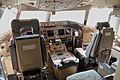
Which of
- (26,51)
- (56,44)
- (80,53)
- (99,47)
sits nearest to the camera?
(26,51)

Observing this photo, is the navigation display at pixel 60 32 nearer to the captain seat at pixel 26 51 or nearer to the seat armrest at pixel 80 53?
the seat armrest at pixel 80 53

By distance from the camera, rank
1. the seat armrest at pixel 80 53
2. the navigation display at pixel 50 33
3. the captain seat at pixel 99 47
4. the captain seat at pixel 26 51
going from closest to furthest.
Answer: the captain seat at pixel 26 51 < the captain seat at pixel 99 47 < the seat armrest at pixel 80 53 < the navigation display at pixel 50 33

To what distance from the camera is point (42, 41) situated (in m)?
2.27

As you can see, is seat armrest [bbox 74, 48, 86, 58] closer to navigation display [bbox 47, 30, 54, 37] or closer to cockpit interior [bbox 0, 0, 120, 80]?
cockpit interior [bbox 0, 0, 120, 80]

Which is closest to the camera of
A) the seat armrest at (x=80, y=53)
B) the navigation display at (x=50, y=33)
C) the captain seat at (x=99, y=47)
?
the captain seat at (x=99, y=47)

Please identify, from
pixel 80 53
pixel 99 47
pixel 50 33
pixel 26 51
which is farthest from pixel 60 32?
pixel 26 51

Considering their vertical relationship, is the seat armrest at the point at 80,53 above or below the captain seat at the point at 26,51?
below

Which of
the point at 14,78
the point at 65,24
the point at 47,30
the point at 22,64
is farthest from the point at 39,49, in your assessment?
the point at 65,24

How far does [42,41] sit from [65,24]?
52.4 inches

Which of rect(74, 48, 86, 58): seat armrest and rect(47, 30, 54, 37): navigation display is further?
rect(47, 30, 54, 37): navigation display

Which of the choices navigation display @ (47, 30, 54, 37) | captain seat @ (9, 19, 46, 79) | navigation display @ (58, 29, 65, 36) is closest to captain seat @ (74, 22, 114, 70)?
navigation display @ (58, 29, 65, 36)

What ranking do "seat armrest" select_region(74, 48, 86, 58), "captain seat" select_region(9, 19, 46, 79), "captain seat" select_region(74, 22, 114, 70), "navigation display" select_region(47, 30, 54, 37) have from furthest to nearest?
1. "navigation display" select_region(47, 30, 54, 37)
2. "seat armrest" select_region(74, 48, 86, 58)
3. "captain seat" select_region(74, 22, 114, 70)
4. "captain seat" select_region(9, 19, 46, 79)

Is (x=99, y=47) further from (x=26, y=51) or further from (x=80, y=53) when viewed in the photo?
(x=26, y=51)

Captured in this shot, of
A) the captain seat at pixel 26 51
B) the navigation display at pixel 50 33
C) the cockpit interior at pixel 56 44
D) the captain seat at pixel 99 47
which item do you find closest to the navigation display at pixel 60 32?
the cockpit interior at pixel 56 44
